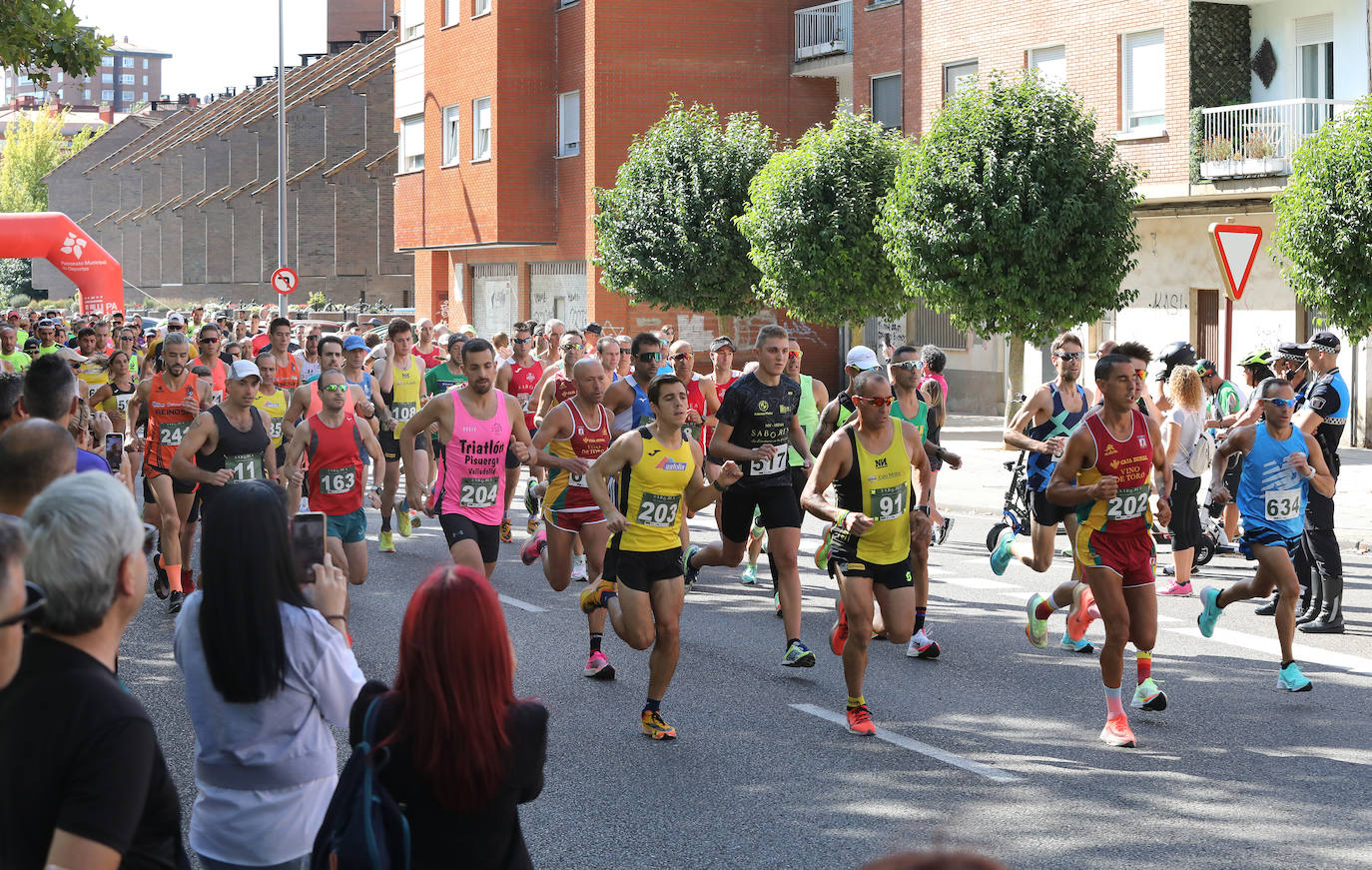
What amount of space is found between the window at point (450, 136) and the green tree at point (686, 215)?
850 centimetres

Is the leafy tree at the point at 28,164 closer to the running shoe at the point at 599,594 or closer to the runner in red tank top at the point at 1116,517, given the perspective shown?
the running shoe at the point at 599,594

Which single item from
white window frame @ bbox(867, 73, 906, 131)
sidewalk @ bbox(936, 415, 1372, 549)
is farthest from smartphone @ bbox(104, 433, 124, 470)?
white window frame @ bbox(867, 73, 906, 131)

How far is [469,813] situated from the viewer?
3340 millimetres

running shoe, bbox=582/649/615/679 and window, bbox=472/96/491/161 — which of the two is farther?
window, bbox=472/96/491/161

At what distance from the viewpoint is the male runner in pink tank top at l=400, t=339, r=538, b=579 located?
9594 millimetres

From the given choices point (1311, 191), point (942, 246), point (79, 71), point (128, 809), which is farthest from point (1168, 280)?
point (128, 809)

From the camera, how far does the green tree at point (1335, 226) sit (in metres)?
18.4

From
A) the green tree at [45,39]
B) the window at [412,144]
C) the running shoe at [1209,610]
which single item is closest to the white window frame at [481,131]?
the window at [412,144]

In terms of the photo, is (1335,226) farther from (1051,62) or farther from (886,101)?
(886,101)

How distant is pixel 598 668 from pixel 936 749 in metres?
2.39

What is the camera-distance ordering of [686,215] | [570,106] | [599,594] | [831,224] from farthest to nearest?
[570,106], [686,215], [831,224], [599,594]

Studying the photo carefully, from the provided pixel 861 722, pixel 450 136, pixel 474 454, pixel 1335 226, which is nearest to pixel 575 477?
pixel 474 454

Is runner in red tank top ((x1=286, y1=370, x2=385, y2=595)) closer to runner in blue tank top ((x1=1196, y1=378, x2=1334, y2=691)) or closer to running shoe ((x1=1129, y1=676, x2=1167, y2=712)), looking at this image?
running shoe ((x1=1129, y1=676, x2=1167, y2=712))

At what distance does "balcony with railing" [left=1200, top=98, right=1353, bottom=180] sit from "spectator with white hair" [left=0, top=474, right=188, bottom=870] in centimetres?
2397
